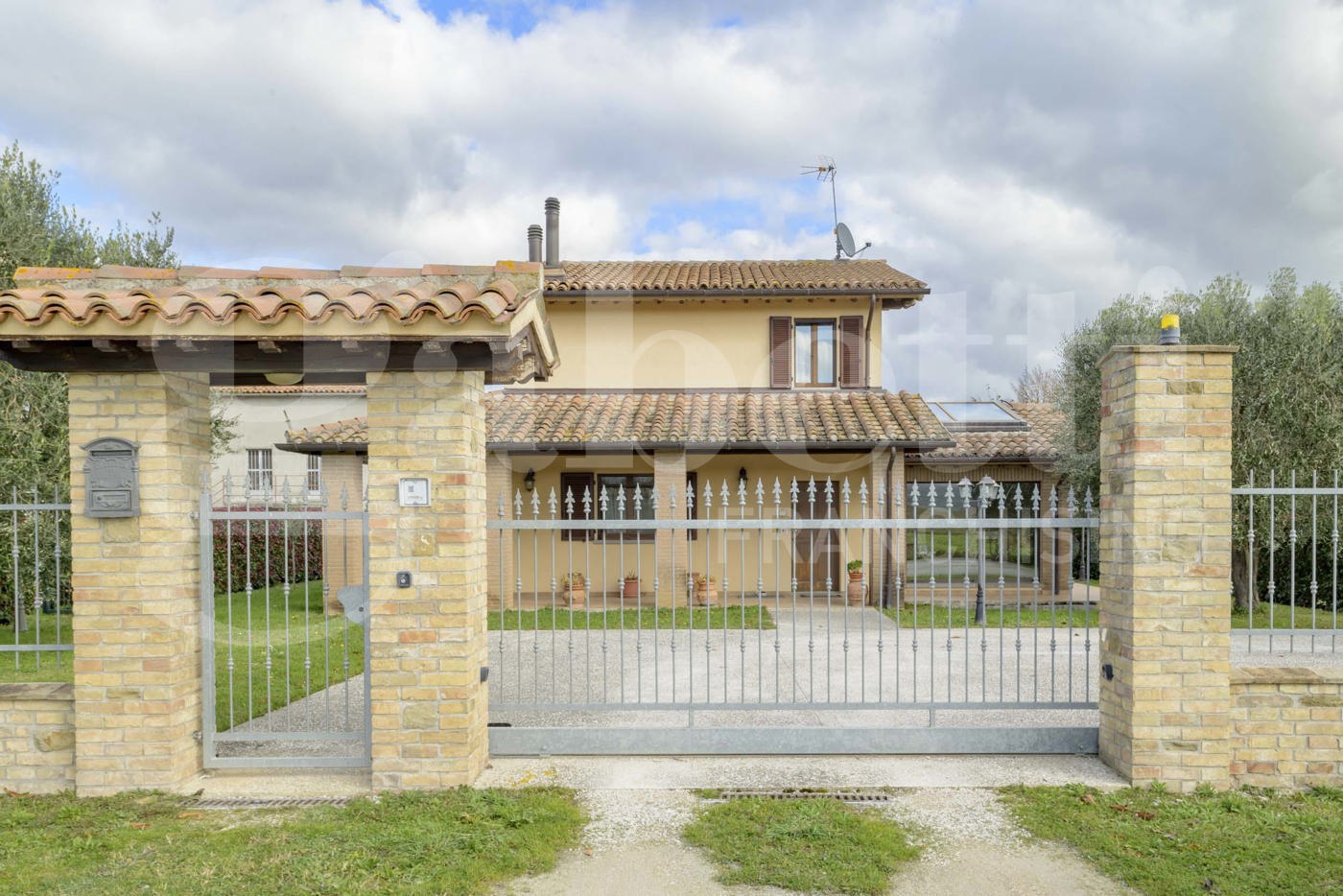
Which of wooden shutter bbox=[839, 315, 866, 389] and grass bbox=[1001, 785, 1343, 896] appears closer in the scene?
grass bbox=[1001, 785, 1343, 896]

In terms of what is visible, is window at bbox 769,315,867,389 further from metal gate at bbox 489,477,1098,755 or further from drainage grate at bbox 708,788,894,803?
drainage grate at bbox 708,788,894,803

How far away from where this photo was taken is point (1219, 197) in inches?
493

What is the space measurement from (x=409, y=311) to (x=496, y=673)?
5.08 m

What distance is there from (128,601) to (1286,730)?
6.98 meters

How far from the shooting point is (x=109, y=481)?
430cm

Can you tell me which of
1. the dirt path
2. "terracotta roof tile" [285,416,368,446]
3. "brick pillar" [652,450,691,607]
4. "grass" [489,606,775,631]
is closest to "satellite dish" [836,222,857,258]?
"brick pillar" [652,450,691,607]

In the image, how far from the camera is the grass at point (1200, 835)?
338 cm

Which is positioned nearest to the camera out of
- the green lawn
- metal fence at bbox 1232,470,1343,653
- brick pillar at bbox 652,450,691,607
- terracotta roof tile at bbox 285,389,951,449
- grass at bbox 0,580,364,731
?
grass at bbox 0,580,364,731

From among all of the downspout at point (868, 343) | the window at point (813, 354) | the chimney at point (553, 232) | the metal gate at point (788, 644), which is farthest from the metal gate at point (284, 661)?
the downspout at point (868, 343)

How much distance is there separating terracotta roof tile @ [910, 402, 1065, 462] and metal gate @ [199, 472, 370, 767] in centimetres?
1077

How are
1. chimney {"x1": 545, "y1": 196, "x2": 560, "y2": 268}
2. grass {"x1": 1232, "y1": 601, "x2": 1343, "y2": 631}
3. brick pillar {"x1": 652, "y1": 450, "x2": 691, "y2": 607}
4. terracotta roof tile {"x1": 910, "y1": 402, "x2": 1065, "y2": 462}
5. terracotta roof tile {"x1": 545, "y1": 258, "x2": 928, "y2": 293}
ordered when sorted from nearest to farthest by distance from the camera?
grass {"x1": 1232, "y1": 601, "x2": 1343, "y2": 631}, brick pillar {"x1": 652, "y1": 450, "x2": 691, "y2": 607}, terracotta roof tile {"x1": 545, "y1": 258, "x2": 928, "y2": 293}, terracotta roof tile {"x1": 910, "y1": 402, "x2": 1065, "y2": 462}, chimney {"x1": 545, "y1": 196, "x2": 560, "y2": 268}

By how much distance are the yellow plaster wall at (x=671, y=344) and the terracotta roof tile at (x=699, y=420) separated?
370 mm

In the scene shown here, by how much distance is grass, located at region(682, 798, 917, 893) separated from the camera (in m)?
3.41

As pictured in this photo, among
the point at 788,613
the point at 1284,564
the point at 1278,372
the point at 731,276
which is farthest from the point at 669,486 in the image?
the point at 1284,564
